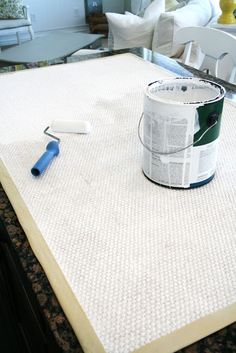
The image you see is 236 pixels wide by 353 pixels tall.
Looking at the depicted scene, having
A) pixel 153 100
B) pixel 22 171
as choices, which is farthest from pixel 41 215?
pixel 153 100

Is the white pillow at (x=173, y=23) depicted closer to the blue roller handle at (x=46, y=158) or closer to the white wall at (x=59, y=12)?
the blue roller handle at (x=46, y=158)

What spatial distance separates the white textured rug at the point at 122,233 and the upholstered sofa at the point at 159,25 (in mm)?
1588

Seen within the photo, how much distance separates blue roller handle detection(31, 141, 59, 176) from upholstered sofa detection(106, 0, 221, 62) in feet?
5.40

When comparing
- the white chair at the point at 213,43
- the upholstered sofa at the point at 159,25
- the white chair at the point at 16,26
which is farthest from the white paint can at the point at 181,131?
the white chair at the point at 16,26

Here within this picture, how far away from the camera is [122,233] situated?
43 centimetres

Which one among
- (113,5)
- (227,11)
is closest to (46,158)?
(227,11)

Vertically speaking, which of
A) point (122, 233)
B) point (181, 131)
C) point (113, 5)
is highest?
point (113, 5)

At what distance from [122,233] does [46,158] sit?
0.71 ft

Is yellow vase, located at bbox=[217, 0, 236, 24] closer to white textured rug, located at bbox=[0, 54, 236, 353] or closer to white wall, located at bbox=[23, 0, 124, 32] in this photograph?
white textured rug, located at bbox=[0, 54, 236, 353]

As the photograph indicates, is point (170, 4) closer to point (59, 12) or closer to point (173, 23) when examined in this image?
point (173, 23)

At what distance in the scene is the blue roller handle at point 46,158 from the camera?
1.76 ft

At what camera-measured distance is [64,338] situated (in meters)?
0.31

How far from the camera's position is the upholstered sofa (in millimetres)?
2098

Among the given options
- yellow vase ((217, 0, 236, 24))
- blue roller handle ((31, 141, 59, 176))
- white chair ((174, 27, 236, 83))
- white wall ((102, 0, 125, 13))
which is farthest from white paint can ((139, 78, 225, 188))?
white wall ((102, 0, 125, 13))
